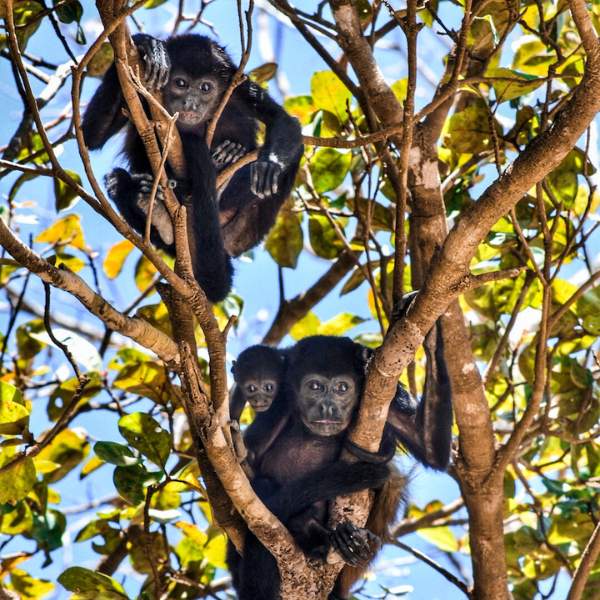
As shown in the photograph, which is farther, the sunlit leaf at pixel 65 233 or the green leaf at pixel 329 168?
the sunlit leaf at pixel 65 233

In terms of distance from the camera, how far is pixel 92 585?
4270mm

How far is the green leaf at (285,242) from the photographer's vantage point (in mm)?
5785

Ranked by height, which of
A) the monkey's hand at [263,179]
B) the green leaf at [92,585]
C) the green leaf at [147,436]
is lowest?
the green leaf at [92,585]

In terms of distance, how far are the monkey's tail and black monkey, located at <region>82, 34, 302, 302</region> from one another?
955 mm

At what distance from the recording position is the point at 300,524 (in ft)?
14.0

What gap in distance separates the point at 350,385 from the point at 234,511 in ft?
3.01

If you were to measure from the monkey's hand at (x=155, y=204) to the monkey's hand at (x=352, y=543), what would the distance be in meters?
1.50

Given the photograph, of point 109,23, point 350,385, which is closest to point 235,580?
point 350,385

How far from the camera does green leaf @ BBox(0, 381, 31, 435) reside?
4.18m

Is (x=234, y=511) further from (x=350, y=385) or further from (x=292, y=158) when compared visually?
(x=292, y=158)

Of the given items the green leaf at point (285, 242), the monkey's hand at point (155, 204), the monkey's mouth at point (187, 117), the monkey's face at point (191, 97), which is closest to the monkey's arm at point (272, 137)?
the monkey's face at point (191, 97)

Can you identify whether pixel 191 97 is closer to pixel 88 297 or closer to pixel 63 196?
pixel 63 196

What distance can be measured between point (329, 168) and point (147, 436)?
1.76 metres

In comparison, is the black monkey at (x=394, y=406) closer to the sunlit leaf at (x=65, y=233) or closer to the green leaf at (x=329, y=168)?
the green leaf at (x=329, y=168)
